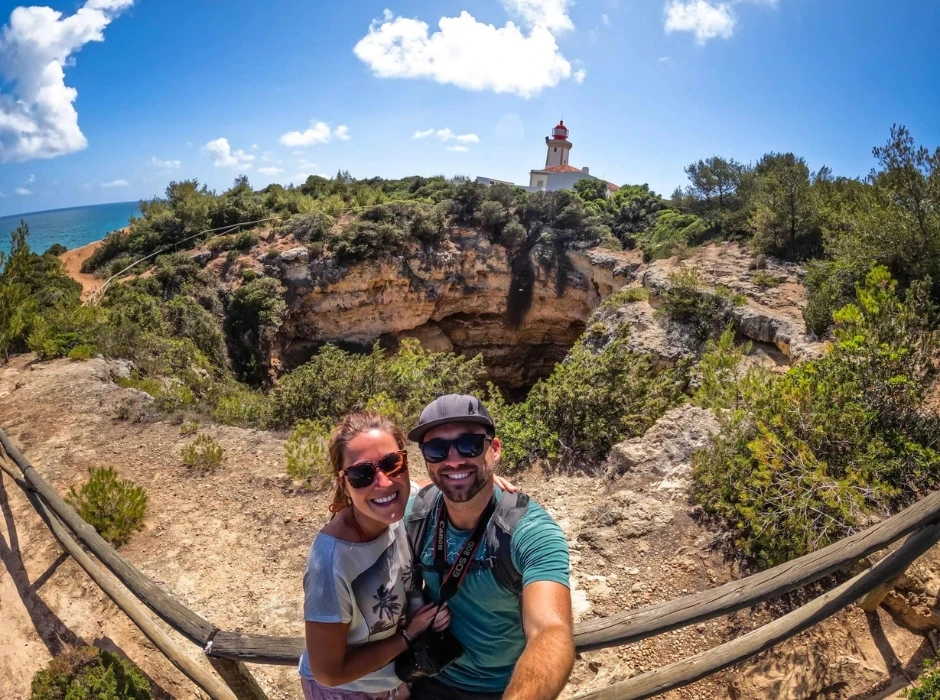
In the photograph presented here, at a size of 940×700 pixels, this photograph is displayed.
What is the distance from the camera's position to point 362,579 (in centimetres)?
171

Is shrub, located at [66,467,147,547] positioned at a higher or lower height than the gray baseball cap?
lower

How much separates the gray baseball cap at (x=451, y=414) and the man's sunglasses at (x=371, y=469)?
102mm

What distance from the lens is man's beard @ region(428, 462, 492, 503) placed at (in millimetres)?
1766

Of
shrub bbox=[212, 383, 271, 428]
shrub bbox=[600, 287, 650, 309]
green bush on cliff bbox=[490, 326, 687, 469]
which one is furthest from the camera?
shrub bbox=[600, 287, 650, 309]

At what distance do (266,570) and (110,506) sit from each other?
6.34ft

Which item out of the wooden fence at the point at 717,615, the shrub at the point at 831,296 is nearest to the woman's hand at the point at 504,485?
the wooden fence at the point at 717,615

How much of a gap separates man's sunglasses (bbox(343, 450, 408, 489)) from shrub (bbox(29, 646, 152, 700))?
311 cm

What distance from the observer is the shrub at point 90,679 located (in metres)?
3.37

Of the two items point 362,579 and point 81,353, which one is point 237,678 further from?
point 81,353

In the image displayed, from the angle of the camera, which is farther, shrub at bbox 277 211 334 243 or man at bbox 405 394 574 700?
shrub at bbox 277 211 334 243

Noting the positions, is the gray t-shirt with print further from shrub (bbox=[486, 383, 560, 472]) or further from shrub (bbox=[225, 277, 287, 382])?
shrub (bbox=[225, 277, 287, 382])

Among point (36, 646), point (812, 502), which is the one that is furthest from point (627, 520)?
point (36, 646)

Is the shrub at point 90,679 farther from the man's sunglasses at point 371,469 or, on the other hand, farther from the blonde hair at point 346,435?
the man's sunglasses at point 371,469

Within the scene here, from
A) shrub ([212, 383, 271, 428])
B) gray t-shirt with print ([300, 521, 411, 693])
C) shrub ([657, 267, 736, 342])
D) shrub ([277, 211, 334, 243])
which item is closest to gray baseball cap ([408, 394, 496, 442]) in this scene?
gray t-shirt with print ([300, 521, 411, 693])
